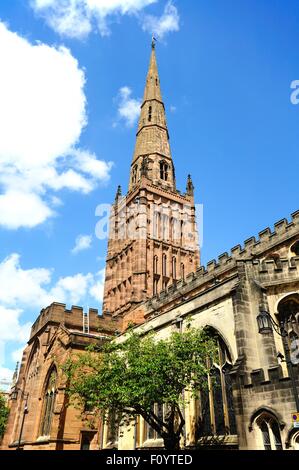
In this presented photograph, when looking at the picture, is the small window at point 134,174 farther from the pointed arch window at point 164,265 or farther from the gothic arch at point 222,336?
the gothic arch at point 222,336

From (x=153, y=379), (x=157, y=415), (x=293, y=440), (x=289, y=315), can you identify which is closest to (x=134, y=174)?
(x=157, y=415)

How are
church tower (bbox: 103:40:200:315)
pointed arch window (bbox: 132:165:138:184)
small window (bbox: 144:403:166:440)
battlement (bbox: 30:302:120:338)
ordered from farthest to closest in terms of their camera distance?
pointed arch window (bbox: 132:165:138:184)
church tower (bbox: 103:40:200:315)
battlement (bbox: 30:302:120:338)
small window (bbox: 144:403:166:440)

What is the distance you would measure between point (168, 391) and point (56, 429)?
35.8 feet

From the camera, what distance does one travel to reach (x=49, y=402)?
2520cm

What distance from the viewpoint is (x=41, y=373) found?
27.3 metres

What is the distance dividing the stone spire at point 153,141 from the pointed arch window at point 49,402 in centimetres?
3023

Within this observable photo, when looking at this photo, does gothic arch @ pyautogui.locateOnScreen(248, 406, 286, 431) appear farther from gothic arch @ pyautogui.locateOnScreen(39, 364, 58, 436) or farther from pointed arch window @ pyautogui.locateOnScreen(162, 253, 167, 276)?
pointed arch window @ pyautogui.locateOnScreen(162, 253, 167, 276)

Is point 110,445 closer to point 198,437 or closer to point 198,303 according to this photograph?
point 198,437

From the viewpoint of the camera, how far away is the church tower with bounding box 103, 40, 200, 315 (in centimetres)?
4306

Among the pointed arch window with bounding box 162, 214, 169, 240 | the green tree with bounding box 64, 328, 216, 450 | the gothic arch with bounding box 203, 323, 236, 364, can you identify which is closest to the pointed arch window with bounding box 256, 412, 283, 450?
the green tree with bounding box 64, 328, 216, 450

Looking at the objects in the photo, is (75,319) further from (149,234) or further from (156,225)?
(156,225)

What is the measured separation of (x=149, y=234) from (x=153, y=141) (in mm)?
18347

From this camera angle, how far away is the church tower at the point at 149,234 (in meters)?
43.1

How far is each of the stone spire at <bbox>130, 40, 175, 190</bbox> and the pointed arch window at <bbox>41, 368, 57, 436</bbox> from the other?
3023cm
